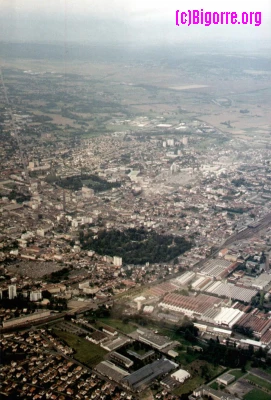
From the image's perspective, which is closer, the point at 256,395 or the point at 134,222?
the point at 256,395

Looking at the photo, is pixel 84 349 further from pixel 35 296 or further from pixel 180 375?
pixel 35 296

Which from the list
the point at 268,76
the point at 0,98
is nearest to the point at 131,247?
the point at 0,98

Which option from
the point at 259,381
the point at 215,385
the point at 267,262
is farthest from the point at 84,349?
the point at 267,262

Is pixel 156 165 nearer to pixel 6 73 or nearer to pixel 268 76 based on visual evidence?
pixel 6 73

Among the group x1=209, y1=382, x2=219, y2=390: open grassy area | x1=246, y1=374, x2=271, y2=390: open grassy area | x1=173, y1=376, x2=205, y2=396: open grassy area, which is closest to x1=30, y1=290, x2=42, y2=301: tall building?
x1=173, y1=376, x2=205, y2=396: open grassy area

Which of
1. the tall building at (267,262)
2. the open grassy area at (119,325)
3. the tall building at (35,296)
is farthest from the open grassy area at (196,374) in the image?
the tall building at (267,262)

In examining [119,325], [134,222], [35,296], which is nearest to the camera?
[119,325]

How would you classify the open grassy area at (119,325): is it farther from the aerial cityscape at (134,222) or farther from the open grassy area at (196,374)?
the open grassy area at (196,374)
